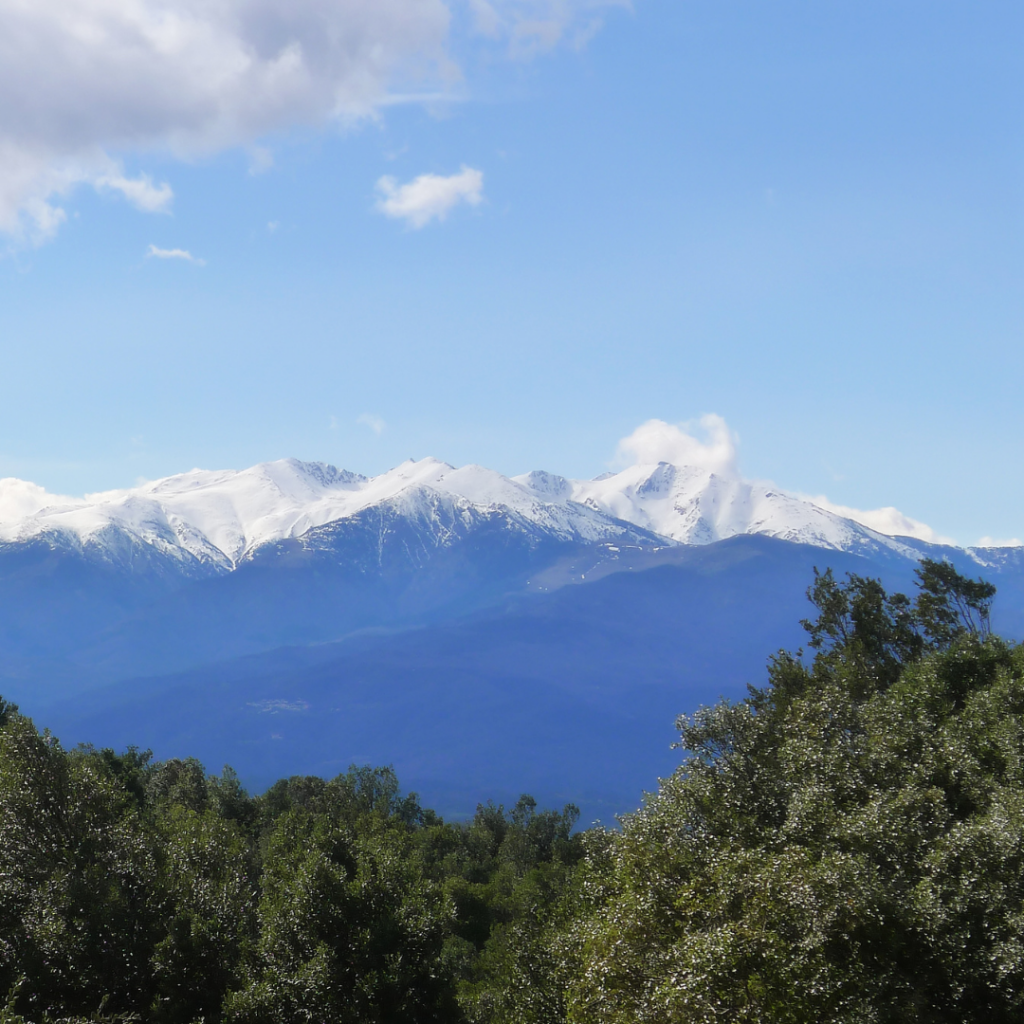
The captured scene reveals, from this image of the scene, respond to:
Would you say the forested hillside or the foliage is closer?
the foliage

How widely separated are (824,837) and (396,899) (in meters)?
21.7

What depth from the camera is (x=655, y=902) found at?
99.8ft

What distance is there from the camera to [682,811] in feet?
117

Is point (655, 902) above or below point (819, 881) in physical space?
below

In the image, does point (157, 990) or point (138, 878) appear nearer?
point (157, 990)

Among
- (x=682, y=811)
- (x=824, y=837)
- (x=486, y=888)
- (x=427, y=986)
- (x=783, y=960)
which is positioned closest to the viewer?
(x=783, y=960)

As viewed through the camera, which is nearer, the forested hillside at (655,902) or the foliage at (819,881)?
the foliage at (819,881)

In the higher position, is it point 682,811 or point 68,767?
point 68,767

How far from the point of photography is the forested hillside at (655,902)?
88.9ft

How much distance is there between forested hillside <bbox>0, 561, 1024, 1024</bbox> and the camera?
27094 millimetres

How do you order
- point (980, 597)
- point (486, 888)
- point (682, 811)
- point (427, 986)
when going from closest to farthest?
1. point (682, 811)
2. point (427, 986)
3. point (486, 888)
4. point (980, 597)

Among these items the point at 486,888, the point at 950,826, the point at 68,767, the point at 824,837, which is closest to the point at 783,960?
the point at 824,837

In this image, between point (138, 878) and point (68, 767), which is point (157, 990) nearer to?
point (138, 878)

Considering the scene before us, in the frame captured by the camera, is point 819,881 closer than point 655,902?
Yes
